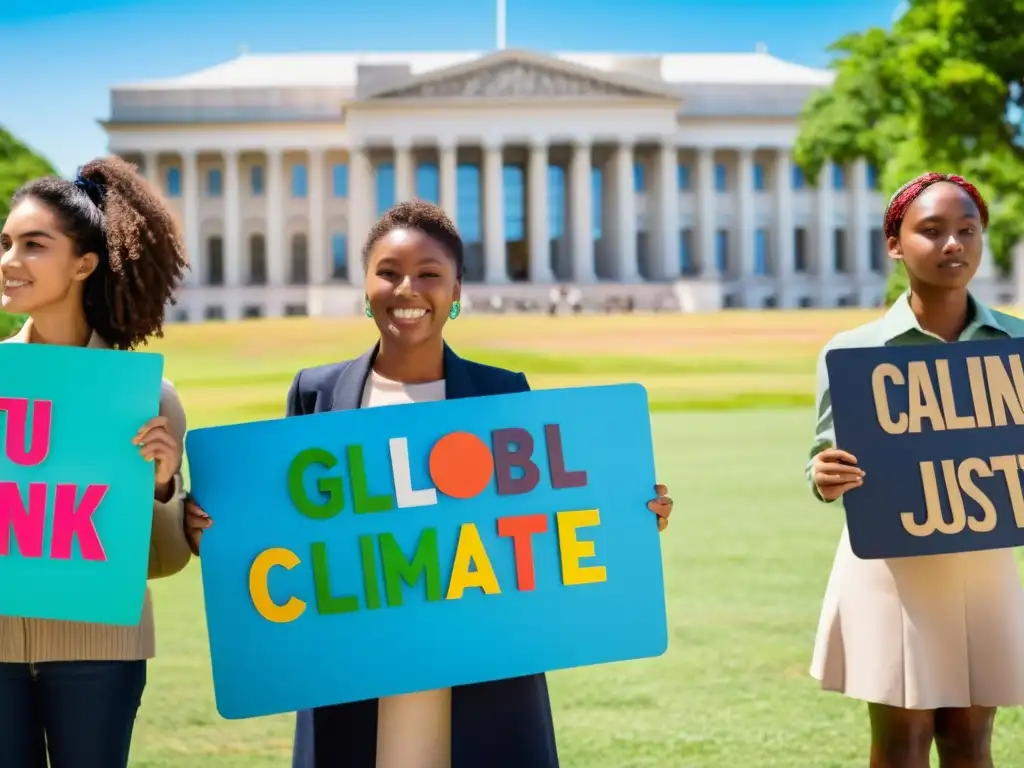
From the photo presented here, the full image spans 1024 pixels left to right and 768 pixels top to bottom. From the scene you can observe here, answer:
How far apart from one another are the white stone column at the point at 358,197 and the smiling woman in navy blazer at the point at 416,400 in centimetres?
7286

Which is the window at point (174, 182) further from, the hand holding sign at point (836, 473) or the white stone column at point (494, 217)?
the hand holding sign at point (836, 473)

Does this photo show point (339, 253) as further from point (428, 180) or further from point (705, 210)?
point (705, 210)

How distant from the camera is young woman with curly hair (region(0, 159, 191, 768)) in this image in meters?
3.68

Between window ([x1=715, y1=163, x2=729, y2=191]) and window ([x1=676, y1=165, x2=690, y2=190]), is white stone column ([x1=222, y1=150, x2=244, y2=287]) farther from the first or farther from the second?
window ([x1=715, y1=163, x2=729, y2=191])

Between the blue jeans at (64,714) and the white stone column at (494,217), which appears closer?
the blue jeans at (64,714)

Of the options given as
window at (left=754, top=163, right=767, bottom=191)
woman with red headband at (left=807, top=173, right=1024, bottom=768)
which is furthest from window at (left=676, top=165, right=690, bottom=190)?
woman with red headband at (left=807, top=173, right=1024, bottom=768)

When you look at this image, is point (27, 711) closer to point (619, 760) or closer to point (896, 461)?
point (896, 461)

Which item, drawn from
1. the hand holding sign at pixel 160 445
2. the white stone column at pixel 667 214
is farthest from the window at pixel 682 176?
the hand holding sign at pixel 160 445

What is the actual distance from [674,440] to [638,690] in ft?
45.1

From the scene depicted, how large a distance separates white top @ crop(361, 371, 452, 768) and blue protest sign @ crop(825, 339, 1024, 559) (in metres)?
1.32

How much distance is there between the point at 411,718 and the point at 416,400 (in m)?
0.95

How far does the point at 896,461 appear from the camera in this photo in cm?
424

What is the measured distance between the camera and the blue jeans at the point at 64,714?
12.0 ft

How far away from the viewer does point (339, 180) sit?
8319 cm
